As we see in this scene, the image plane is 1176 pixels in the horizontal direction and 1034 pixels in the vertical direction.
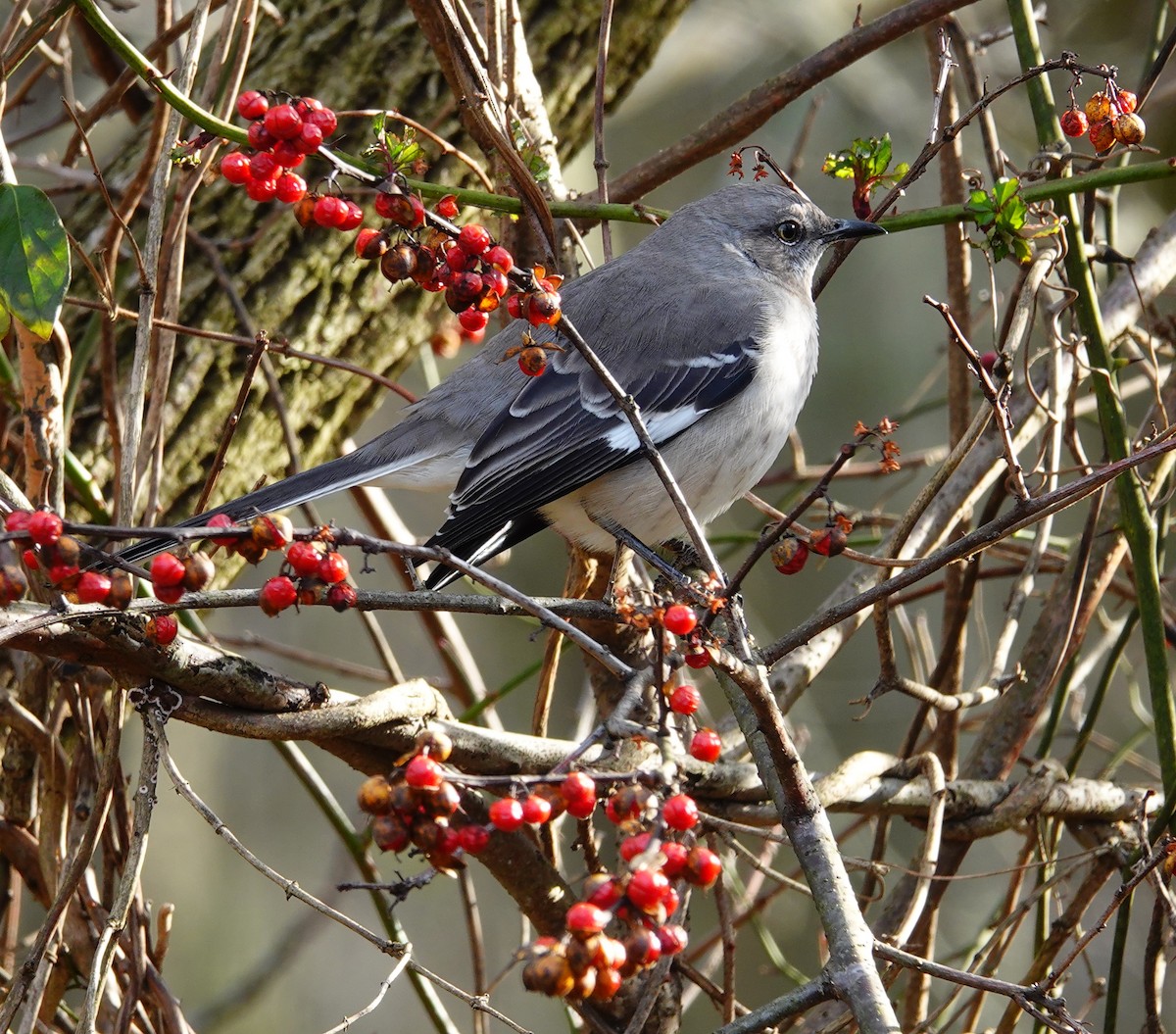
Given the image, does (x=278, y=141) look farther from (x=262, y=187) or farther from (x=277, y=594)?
(x=277, y=594)

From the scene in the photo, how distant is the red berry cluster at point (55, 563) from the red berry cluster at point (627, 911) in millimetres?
579

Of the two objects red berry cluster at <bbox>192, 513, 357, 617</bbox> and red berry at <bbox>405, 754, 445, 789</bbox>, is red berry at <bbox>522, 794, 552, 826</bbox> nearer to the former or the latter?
red berry at <bbox>405, 754, 445, 789</bbox>

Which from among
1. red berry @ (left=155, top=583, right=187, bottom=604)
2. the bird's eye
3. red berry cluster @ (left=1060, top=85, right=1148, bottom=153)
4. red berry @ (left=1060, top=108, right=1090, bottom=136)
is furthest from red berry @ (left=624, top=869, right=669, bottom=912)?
the bird's eye

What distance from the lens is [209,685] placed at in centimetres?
177

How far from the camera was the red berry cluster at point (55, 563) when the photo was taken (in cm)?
126

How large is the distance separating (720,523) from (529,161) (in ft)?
16.3

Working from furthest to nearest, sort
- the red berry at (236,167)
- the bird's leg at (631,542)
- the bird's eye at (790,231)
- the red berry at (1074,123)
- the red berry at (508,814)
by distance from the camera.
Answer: the bird's eye at (790,231) → the bird's leg at (631,542) → the red berry at (1074,123) → the red berry at (236,167) → the red berry at (508,814)

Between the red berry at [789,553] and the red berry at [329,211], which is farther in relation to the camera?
the red berry at [789,553]

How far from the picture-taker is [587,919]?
1.16 m

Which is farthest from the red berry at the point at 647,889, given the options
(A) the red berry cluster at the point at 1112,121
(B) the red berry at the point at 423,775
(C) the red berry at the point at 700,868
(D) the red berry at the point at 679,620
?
(A) the red berry cluster at the point at 1112,121

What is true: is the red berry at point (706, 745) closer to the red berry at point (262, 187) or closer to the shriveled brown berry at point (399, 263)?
the shriveled brown berry at point (399, 263)

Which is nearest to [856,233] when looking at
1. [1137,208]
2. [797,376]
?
[797,376]

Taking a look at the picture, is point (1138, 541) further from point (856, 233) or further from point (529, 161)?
point (529, 161)

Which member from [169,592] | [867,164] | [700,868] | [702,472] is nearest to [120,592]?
[169,592]
